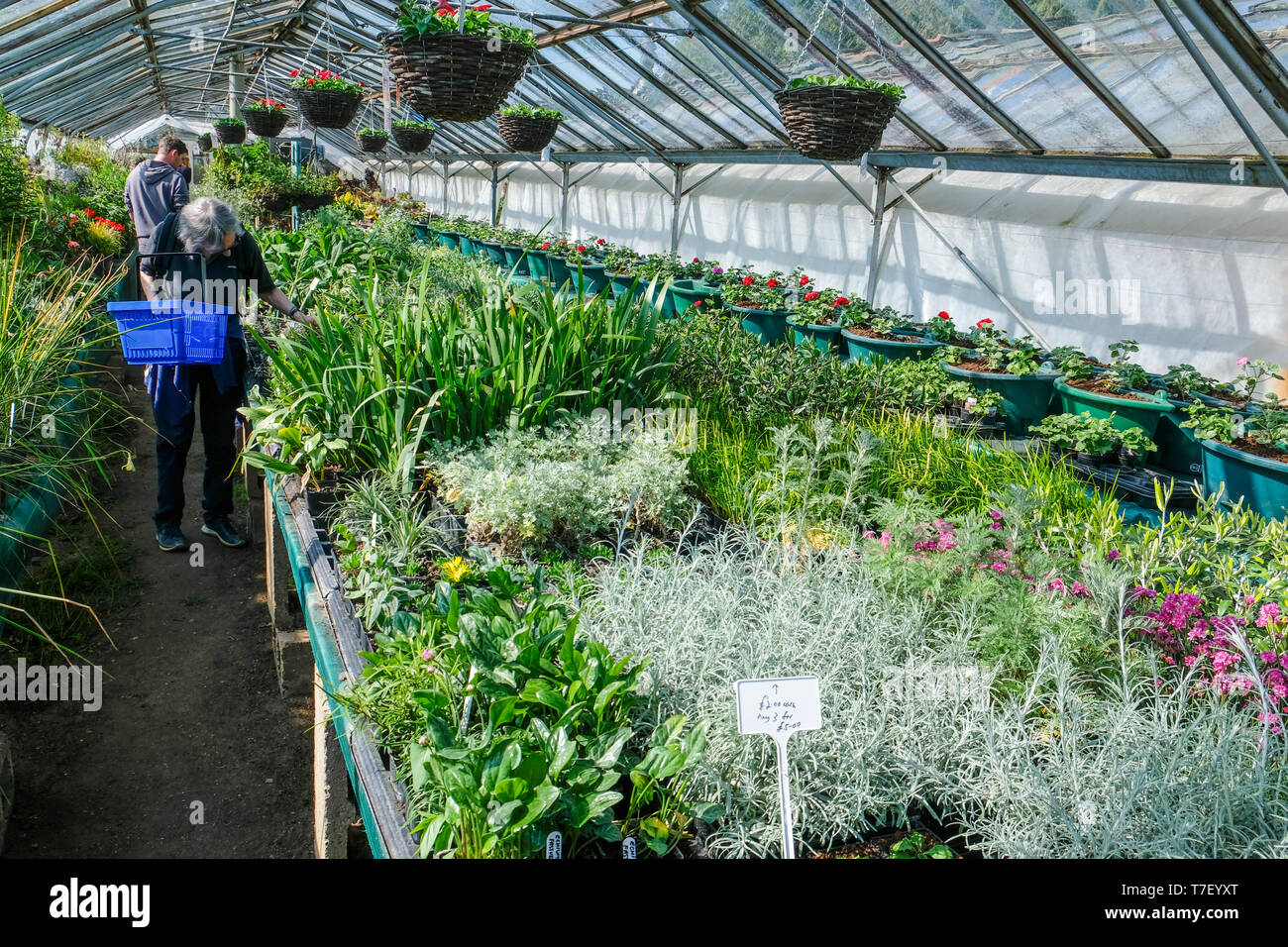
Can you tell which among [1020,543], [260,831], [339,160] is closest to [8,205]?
[260,831]

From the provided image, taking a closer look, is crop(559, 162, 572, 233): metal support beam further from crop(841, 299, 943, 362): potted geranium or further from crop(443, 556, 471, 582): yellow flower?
crop(443, 556, 471, 582): yellow flower

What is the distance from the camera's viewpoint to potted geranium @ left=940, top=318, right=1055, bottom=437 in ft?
16.1

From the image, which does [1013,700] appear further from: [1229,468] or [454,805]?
[1229,468]

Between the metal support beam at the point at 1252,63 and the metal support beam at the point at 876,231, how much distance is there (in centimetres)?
330

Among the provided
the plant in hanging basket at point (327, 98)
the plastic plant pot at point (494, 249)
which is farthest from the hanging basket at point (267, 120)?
the plastic plant pot at point (494, 249)

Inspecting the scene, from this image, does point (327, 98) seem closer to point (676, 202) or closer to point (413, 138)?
point (413, 138)

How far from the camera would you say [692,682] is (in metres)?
1.82

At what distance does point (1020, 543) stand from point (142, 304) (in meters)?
3.26

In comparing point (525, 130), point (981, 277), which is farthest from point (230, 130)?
point (981, 277)

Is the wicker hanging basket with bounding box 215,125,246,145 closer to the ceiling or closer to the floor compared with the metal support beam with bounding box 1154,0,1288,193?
closer to the ceiling

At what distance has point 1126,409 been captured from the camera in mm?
4367

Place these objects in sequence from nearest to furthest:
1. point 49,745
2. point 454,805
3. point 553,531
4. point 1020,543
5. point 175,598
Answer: point 454,805
point 1020,543
point 553,531
point 49,745
point 175,598

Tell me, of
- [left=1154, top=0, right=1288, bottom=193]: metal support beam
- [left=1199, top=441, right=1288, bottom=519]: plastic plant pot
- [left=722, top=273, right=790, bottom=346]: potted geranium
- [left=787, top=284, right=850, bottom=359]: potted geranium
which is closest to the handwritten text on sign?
[left=1199, top=441, right=1288, bottom=519]: plastic plant pot

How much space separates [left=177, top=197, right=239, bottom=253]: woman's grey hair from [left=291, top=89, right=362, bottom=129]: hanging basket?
4026 millimetres
